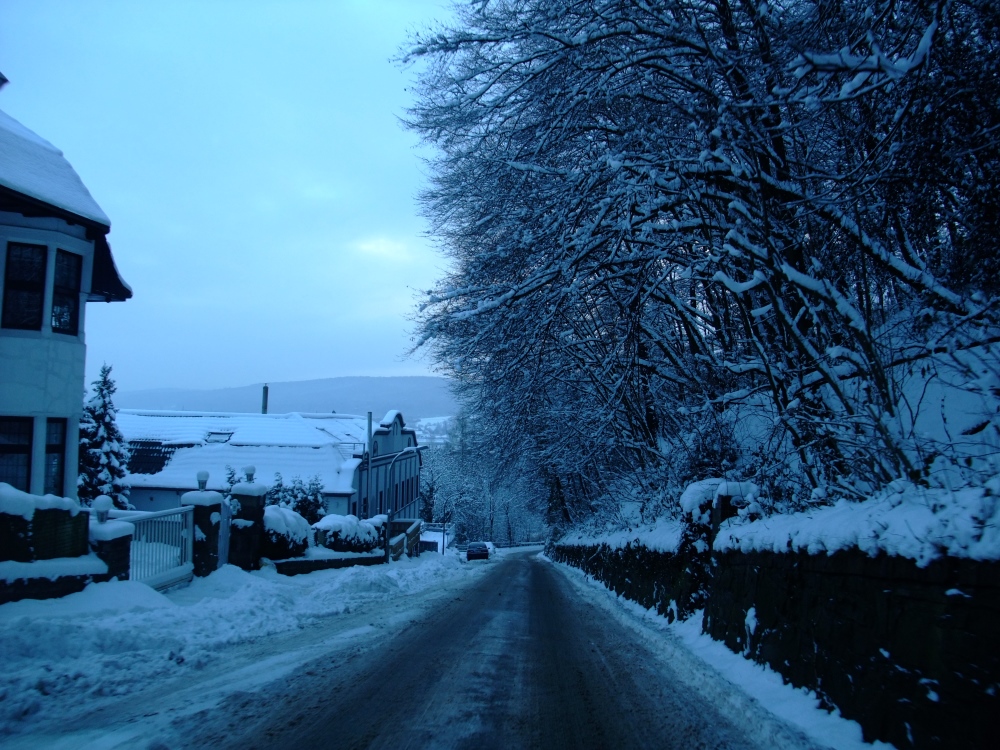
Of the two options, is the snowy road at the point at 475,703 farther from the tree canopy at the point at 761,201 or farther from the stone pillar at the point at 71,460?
the stone pillar at the point at 71,460

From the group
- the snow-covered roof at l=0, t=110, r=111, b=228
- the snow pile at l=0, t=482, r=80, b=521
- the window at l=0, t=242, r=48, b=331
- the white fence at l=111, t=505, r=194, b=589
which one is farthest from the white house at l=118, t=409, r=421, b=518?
the snow pile at l=0, t=482, r=80, b=521

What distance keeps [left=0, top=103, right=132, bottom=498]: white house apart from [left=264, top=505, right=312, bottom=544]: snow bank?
4144 millimetres

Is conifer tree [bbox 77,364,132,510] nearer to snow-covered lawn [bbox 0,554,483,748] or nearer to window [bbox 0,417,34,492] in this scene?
window [bbox 0,417,34,492]

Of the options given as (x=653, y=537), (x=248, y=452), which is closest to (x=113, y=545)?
(x=653, y=537)

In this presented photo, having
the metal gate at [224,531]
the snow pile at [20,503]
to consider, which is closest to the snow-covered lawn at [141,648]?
the snow pile at [20,503]

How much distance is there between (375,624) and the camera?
385 inches

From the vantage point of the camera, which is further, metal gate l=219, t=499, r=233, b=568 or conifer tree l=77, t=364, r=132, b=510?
conifer tree l=77, t=364, r=132, b=510

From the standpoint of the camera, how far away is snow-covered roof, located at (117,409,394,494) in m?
37.2

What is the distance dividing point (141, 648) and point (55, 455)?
31.4 ft

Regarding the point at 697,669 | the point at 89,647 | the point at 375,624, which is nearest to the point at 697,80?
the point at 697,669

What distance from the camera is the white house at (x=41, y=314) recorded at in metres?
13.9

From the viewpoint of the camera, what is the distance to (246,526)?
49.1 feet

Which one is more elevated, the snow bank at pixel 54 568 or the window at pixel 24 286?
the window at pixel 24 286

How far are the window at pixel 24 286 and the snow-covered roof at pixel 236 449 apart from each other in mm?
21072
